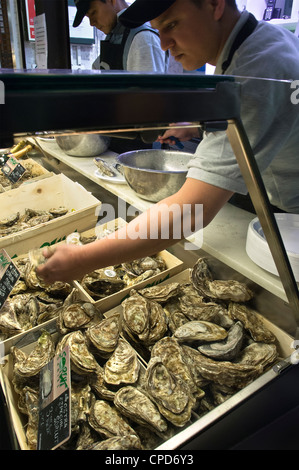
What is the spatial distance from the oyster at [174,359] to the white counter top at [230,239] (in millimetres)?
398

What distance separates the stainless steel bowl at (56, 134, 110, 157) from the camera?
2305 mm

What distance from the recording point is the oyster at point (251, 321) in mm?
1064

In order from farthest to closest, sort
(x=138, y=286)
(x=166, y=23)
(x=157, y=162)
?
(x=157, y=162)
(x=138, y=286)
(x=166, y=23)

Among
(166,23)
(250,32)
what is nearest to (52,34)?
(166,23)

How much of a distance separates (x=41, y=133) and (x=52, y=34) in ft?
7.80

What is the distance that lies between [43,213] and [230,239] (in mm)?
1140

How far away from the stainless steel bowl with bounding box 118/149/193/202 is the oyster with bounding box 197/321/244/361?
0.73 m

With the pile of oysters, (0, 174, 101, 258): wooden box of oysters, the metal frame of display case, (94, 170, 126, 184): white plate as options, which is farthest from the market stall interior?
(94, 170, 126, 184): white plate

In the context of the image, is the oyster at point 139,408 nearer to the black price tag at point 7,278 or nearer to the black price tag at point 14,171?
the black price tag at point 7,278

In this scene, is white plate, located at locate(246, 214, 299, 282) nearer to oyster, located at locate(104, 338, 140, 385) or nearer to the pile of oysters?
the pile of oysters

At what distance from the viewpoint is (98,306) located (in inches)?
47.8

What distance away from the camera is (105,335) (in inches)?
41.4

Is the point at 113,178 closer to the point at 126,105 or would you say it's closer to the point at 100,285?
the point at 100,285

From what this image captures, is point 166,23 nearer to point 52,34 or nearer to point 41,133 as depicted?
point 41,133
